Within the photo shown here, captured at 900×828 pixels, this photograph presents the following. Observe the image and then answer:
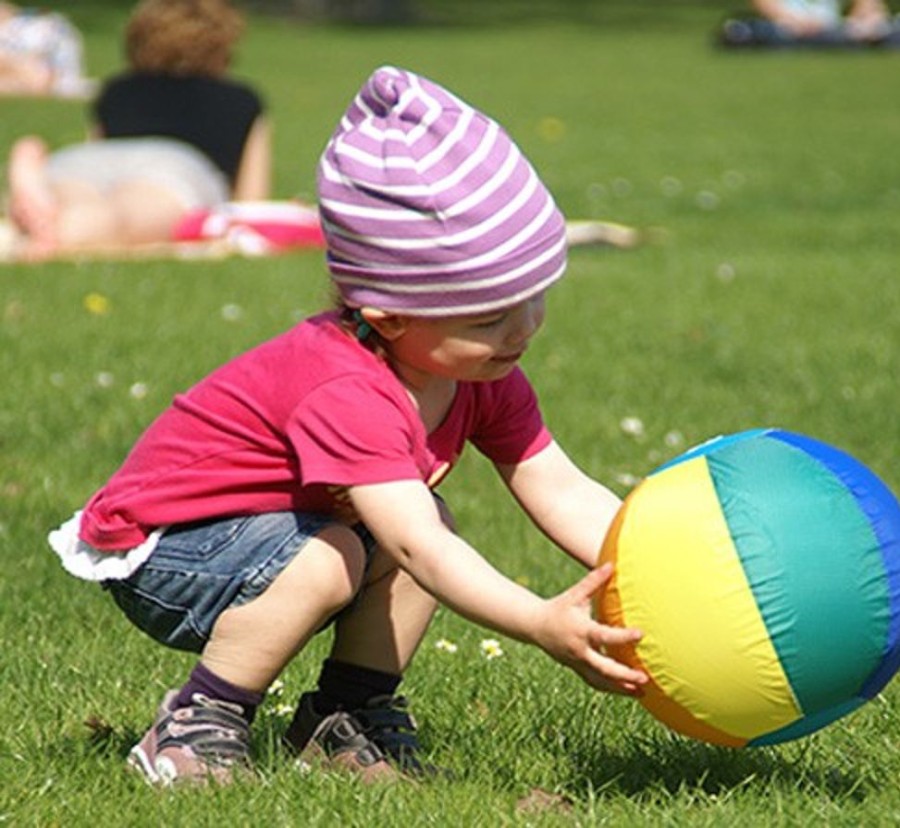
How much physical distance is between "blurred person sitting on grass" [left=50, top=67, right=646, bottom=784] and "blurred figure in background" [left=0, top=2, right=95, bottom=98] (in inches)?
728

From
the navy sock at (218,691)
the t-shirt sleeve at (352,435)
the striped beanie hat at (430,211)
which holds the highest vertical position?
the striped beanie hat at (430,211)

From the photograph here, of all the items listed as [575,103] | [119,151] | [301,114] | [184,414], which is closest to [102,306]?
[119,151]

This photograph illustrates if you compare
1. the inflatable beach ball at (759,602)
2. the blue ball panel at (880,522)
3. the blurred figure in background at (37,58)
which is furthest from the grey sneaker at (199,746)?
the blurred figure in background at (37,58)

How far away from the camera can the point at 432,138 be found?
11.5ft

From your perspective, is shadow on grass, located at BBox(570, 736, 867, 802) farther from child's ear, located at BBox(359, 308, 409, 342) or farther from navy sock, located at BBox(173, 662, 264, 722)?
child's ear, located at BBox(359, 308, 409, 342)

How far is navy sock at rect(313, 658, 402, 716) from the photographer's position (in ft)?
12.5

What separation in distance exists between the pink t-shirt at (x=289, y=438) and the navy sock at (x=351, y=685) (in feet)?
1.12

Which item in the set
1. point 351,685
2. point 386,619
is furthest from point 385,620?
point 351,685

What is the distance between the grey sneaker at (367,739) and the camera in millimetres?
3764

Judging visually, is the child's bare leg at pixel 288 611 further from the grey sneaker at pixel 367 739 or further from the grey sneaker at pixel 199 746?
the grey sneaker at pixel 367 739

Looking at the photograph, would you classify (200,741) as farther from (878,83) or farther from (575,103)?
(878,83)

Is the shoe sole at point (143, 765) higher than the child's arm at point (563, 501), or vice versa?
the child's arm at point (563, 501)

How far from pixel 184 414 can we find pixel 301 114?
53.2 ft

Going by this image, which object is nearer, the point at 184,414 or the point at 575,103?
the point at 184,414
